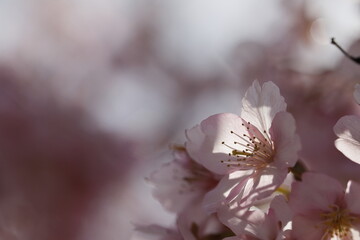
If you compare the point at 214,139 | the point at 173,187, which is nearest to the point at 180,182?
the point at 173,187

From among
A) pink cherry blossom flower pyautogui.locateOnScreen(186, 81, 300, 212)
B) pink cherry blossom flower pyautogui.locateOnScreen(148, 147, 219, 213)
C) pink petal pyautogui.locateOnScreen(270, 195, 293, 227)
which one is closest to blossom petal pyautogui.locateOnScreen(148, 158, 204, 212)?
pink cherry blossom flower pyautogui.locateOnScreen(148, 147, 219, 213)

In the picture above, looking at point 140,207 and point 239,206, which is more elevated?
point 140,207

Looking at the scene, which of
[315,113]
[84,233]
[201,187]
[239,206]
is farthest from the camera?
[84,233]

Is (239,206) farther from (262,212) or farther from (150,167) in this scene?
(150,167)

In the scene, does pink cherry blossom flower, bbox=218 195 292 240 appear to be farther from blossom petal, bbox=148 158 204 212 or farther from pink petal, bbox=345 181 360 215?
blossom petal, bbox=148 158 204 212

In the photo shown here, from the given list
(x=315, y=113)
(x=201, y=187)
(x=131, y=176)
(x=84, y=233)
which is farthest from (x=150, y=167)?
(x=201, y=187)

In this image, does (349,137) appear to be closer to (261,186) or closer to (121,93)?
(261,186)
